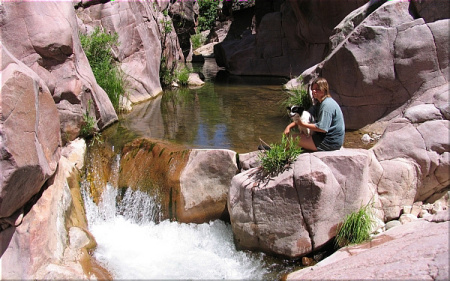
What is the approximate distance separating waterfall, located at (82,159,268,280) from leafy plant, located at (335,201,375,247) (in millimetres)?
1013

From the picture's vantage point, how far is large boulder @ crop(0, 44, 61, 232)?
162 inches

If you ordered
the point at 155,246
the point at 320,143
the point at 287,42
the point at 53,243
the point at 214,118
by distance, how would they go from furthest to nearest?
the point at 287,42
the point at 214,118
the point at 155,246
the point at 320,143
the point at 53,243

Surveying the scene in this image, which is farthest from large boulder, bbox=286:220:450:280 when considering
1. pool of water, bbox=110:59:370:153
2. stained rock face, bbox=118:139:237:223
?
pool of water, bbox=110:59:370:153

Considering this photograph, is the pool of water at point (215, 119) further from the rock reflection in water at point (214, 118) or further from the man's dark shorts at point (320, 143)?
the man's dark shorts at point (320, 143)

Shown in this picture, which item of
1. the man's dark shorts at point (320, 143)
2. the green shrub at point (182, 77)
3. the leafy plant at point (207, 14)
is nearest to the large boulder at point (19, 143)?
the man's dark shorts at point (320, 143)

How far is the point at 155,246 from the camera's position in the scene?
216 inches

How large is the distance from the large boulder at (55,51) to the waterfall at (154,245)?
160 cm

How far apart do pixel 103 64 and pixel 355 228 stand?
23.6ft

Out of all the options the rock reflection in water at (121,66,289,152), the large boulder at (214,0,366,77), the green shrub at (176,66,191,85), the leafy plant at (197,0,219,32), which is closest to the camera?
the rock reflection in water at (121,66,289,152)

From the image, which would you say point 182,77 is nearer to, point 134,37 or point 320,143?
point 134,37

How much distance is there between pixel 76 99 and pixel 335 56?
5.02 metres

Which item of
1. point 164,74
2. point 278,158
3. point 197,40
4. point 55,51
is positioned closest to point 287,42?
point 164,74

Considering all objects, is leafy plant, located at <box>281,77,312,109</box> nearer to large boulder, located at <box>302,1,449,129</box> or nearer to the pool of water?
the pool of water

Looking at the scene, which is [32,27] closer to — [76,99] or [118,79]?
[76,99]
